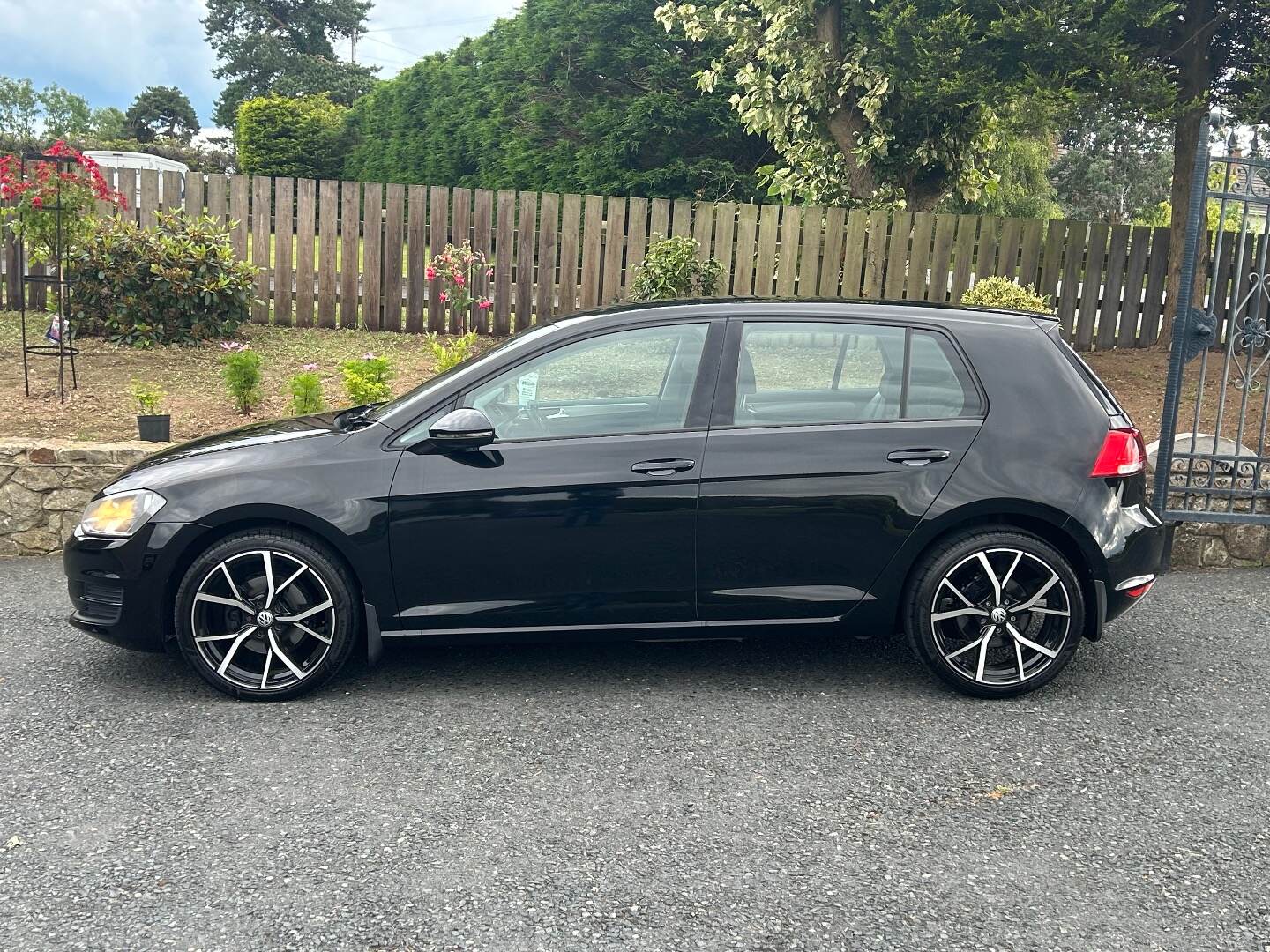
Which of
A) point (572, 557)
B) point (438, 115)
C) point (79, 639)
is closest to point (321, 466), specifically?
point (572, 557)

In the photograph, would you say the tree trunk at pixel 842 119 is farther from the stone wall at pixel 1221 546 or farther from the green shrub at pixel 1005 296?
the stone wall at pixel 1221 546

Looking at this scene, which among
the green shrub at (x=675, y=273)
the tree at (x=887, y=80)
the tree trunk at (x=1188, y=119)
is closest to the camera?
the tree at (x=887, y=80)

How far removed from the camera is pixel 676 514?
455 cm

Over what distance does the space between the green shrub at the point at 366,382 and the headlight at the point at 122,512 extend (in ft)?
9.75

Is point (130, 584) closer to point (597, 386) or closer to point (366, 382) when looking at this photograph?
point (597, 386)

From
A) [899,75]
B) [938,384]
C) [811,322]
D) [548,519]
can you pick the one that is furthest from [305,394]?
[899,75]

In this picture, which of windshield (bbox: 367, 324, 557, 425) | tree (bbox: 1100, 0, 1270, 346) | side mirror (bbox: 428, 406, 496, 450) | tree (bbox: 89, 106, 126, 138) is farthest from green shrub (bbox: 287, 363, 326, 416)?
tree (bbox: 89, 106, 126, 138)

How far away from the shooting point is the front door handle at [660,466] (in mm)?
4543

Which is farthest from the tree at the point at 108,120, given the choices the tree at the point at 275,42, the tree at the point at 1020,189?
the tree at the point at 1020,189

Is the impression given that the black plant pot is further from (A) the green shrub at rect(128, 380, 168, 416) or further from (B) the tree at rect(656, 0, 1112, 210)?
(B) the tree at rect(656, 0, 1112, 210)

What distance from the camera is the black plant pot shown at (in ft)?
24.6

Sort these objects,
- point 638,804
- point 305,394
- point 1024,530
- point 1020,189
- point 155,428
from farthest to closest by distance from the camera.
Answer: point 1020,189, point 305,394, point 155,428, point 1024,530, point 638,804

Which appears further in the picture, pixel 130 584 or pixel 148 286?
pixel 148 286

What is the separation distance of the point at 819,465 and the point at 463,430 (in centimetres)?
139
